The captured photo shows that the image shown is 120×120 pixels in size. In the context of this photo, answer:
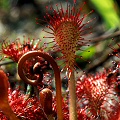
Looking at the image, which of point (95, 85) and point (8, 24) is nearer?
point (95, 85)

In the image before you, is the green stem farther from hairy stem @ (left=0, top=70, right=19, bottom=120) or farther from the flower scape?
hairy stem @ (left=0, top=70, right=19, bottom=120)

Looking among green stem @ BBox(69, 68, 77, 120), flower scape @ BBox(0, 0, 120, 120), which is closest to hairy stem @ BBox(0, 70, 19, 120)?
flower scape @ BBox(0, 0, 120, 120)

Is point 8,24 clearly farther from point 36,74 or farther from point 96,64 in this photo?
point 36,74

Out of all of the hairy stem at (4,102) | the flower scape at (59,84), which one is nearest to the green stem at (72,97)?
the flower scape at (59,84)

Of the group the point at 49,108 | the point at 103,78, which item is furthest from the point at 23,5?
the point at 49,108

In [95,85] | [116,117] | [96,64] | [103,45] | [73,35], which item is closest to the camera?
[116,117]

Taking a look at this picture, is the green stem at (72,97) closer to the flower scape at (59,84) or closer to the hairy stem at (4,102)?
the flower scape at (59,84)

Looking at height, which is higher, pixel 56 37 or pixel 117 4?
pixel 117 4

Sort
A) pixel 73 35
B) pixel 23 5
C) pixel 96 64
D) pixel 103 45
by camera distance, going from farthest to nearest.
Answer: pixel 23 5, pixel 103 45, pixel 96 64, pixel 73 35
